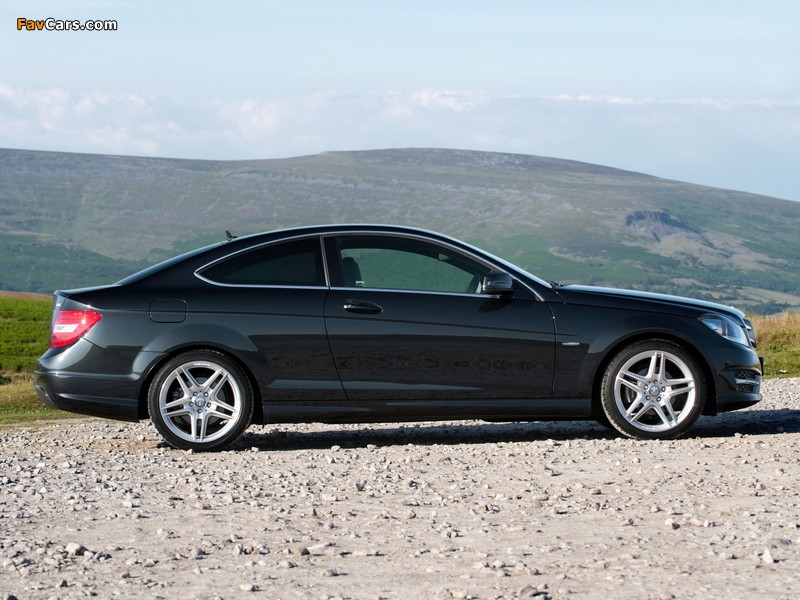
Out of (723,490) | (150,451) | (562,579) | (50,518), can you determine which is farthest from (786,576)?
(150,451)

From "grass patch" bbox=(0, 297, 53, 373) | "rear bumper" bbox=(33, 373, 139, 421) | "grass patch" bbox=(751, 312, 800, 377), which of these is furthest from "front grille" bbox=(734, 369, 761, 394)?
"grass patch" bbox=(0, 297, 53, 373)

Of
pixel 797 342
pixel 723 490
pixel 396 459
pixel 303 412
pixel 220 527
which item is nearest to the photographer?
pixel 220 527

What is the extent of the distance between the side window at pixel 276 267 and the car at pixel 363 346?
0.03 feet

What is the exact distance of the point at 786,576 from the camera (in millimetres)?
4941

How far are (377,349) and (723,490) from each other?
9.31 ft

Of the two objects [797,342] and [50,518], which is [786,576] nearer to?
[50,518]

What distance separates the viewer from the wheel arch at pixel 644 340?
9.13 m

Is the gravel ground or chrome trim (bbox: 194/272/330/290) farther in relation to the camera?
chrome trim (bbox: 194/272/330/290)

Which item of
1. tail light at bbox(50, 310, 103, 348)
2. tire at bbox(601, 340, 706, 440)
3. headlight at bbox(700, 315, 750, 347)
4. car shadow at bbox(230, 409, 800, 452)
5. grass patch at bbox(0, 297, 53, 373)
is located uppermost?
headlight at bbox(700, 315, 750, 347)

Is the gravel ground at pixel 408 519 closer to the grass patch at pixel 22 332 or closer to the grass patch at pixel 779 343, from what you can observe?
the grass patch at pixel 779 343

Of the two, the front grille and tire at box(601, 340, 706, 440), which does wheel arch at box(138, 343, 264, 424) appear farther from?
the front grille

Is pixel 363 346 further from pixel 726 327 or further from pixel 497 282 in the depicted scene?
pixel 726 327

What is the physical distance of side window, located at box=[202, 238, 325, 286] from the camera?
9.03m

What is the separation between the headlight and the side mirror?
1.53 metres
